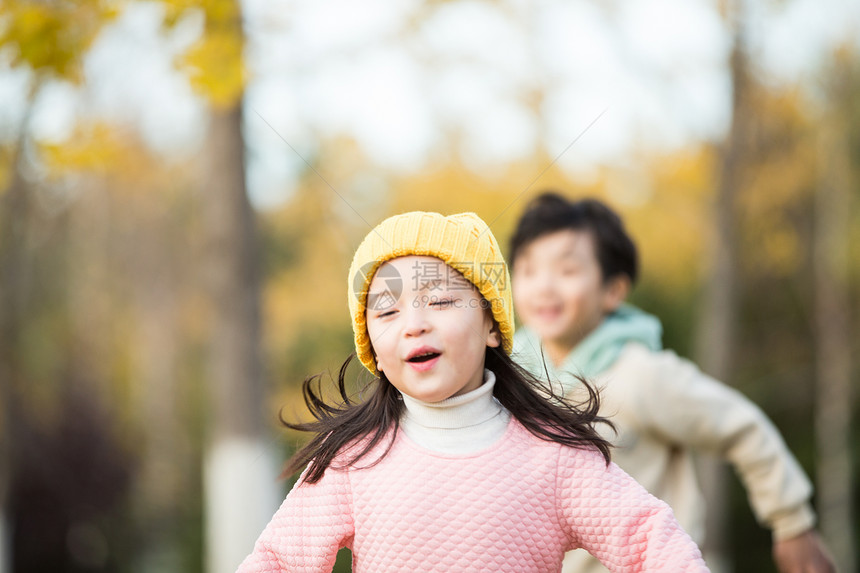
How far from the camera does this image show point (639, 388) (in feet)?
9.00

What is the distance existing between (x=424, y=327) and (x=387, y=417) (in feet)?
0.80

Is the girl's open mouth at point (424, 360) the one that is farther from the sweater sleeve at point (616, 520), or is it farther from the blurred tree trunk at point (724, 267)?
the blurred tree trunk at point (724, 267)

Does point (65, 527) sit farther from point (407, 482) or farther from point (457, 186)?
point (407, 482)

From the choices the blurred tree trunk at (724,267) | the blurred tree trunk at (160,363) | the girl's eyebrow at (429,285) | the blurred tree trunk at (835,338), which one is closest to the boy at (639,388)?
the girl's eyebrow at (429,285)

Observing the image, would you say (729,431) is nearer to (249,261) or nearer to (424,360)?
(424,360)

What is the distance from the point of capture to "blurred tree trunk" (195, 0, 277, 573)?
220 inches

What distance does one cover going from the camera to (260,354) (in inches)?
228

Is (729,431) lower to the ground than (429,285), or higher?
lower

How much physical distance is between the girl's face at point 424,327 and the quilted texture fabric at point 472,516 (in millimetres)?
148

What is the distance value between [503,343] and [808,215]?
24.9ft

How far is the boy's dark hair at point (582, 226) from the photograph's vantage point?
2879 millimetres

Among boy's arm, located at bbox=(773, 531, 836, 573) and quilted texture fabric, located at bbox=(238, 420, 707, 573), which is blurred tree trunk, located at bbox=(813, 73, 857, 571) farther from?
quilted texture fabric, located at bbox=(238, 420, 707, 573)

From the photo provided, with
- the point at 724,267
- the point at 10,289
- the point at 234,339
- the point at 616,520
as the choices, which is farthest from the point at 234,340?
the point at 616,520

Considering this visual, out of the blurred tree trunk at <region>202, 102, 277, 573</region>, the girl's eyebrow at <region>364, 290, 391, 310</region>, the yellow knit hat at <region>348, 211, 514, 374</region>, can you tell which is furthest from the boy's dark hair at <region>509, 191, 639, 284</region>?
the blurred tree trunk at <region>202, 102, 277, 573</region>
